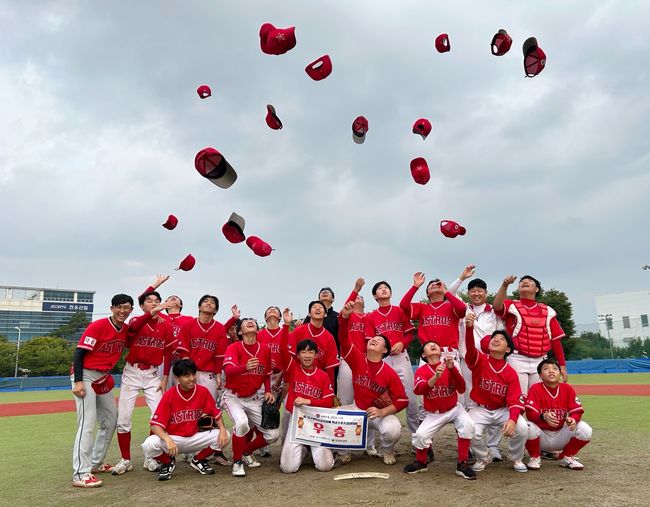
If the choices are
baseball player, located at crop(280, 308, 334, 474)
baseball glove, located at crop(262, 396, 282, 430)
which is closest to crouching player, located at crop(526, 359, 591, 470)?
baseball player, located at crop(280, 308, 334, 474)

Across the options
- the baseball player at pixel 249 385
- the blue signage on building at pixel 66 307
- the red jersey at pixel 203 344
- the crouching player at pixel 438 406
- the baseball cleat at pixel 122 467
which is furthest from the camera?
the blue signage on building at pixel 66 307

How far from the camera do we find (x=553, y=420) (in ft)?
17.3

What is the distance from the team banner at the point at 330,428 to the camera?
18.6 ft

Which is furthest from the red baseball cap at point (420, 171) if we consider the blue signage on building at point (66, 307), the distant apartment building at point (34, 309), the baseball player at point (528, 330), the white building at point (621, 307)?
the blue signage on building at point (66, 307)

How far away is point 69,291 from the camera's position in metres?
114

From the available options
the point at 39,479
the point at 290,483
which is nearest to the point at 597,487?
the point at 290,483

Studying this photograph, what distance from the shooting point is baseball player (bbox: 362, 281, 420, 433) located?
657 cm

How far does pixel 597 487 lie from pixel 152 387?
520 cm

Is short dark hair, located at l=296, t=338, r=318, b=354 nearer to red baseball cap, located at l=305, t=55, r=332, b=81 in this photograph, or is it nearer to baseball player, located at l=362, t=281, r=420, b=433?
baseball player, located at l=362, t=281, r=420, b=433

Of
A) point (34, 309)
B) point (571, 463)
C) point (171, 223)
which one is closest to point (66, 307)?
point (34, 309)

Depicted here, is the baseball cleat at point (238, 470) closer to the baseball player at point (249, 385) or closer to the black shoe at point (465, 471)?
the baseball player at point (249, 385)

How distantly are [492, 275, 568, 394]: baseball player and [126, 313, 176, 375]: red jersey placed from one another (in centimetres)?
452

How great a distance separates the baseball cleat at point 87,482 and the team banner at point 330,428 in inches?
85.4

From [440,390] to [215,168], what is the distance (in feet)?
13.4
